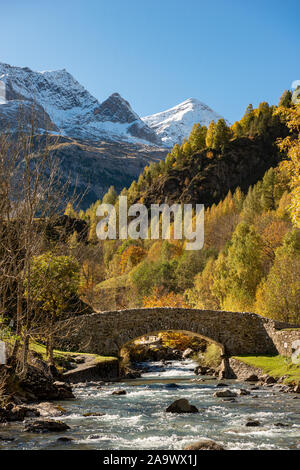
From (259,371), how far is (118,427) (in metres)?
17.0

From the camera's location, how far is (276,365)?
96.9 feet

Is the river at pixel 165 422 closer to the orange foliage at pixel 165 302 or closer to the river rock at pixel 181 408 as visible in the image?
the river rock at pixel 181 408

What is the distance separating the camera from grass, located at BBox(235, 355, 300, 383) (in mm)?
25969

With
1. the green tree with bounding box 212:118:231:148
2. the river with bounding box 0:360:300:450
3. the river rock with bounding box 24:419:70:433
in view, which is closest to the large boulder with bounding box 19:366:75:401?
the river with bounding box 0:360:300:450

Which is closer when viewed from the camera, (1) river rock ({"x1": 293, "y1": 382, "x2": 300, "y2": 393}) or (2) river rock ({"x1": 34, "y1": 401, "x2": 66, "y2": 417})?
(2) river rock ({"x1": 34, "y1": 401, "x2": 66, "y2": 417})

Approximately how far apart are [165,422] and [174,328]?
19850 millimetres

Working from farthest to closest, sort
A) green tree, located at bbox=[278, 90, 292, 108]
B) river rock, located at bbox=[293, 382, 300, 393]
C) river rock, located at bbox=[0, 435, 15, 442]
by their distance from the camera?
green tree, located at bbox=[278, 90, 292, 108]
river rock, located at bbox=[293, 382, 300, 393]
river rock, located at bbox=[0, 435, 15, 442]

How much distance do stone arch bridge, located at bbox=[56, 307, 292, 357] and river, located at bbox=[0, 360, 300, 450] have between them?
8.93m

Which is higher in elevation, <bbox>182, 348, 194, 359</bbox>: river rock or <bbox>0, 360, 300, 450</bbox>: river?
<bbox>0, 360, 300, 450</bbox>: river

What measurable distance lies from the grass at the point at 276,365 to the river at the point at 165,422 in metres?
2.22

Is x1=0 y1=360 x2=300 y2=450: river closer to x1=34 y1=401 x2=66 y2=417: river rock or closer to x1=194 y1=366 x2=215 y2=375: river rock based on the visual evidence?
x1=34 y1=401 x2=66 y2=417: river rock

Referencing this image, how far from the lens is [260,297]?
4047cm
